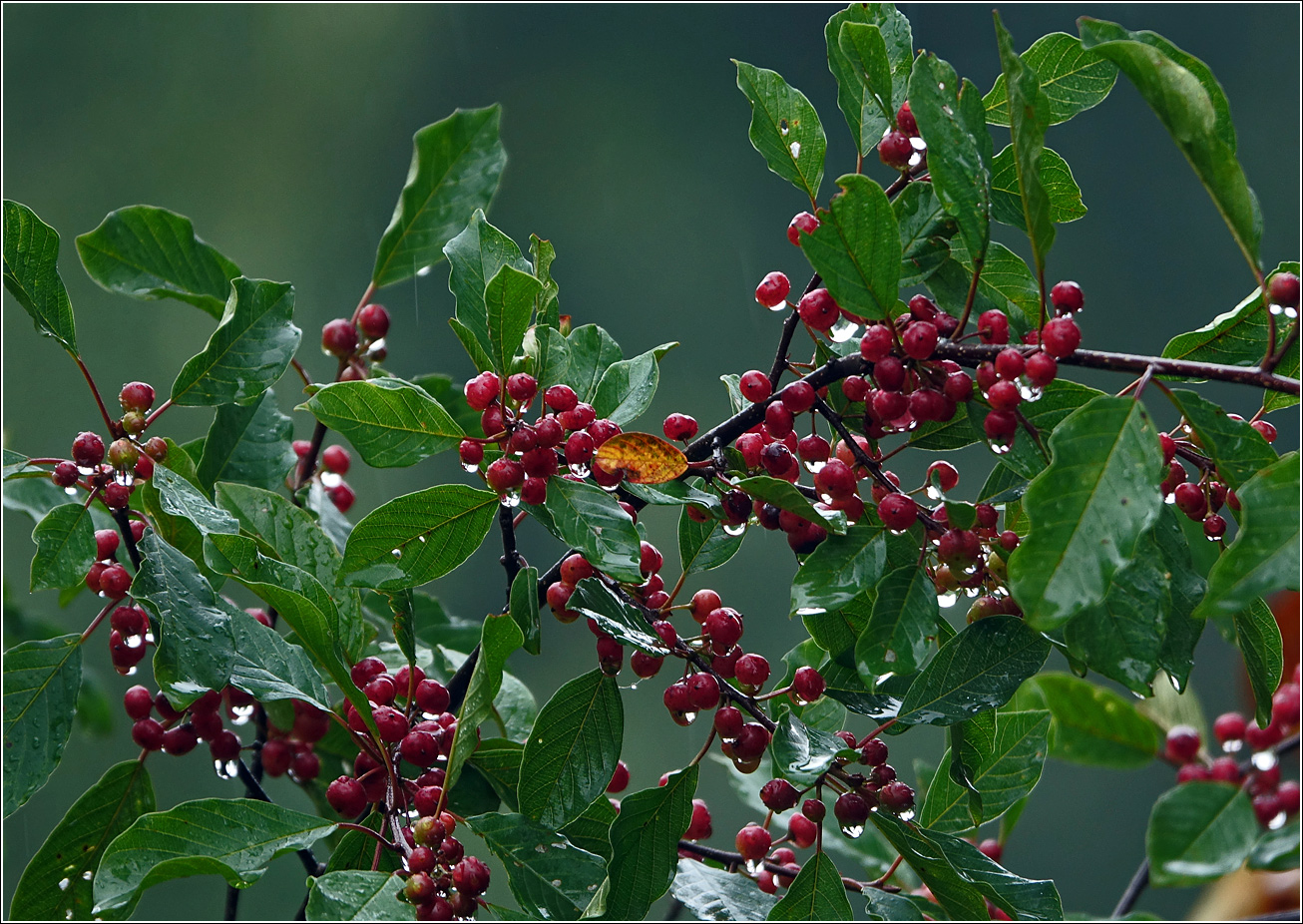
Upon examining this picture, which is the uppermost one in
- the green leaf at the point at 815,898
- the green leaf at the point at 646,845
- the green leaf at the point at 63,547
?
the green leaf at the point at 63,547

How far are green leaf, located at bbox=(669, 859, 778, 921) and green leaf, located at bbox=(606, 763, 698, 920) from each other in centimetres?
6

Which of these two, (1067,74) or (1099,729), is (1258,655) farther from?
(1099,729)

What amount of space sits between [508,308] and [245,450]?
351mm

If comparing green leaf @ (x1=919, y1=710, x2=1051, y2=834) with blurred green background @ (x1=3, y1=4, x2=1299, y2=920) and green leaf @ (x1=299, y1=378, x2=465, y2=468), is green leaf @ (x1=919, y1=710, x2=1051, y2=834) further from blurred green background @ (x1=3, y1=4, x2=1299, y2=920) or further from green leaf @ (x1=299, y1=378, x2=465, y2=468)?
blurred green background @ (x1=3, y1=4, x2=1299, y2=920)

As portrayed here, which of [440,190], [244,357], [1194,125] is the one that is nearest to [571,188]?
[440,190]

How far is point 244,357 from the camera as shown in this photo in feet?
2.17

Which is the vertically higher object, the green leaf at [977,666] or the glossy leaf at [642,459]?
the glossy leaf at [642,459]

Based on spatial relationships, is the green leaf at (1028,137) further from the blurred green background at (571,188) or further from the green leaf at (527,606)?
the blurred green background at (571,188)

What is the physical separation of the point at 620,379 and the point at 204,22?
22.2 feet

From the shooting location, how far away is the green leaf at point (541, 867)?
0.55 metres

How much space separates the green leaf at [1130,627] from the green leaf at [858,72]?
0.27m

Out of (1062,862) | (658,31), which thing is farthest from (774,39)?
(1062,862)

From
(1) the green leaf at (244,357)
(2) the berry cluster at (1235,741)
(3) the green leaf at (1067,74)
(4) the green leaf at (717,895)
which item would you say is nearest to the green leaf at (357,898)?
(4) the green leaf at (717,895)

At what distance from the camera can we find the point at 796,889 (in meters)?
0.57
